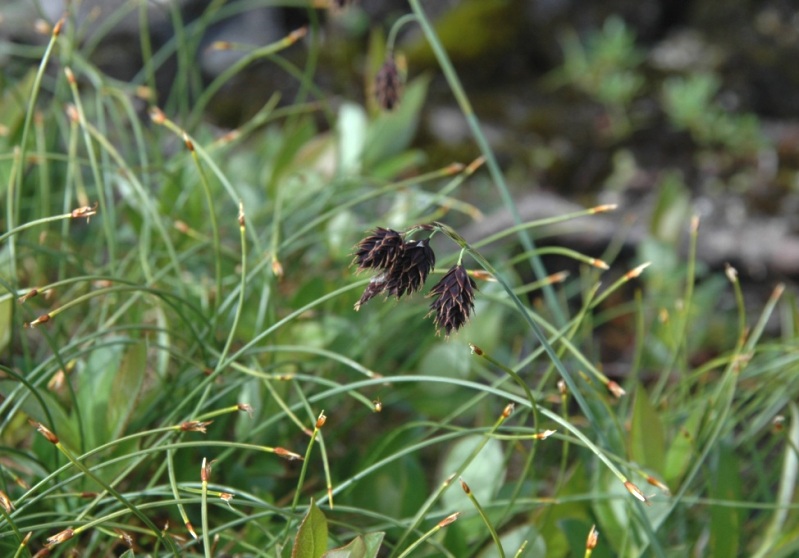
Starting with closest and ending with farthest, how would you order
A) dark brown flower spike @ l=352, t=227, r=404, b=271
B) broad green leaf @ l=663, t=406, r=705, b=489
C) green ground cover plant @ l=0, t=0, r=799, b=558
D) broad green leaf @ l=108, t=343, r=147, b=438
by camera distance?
dark brown flower spike @ l=352, t=227, r=404, b=271
green ground cover plant @ l=0, t=0, r=799, b=558
broad green leaf @ l=108, t=343, r=147, b=438
broad green leaf @ l=663, t=406, r=705, b=489

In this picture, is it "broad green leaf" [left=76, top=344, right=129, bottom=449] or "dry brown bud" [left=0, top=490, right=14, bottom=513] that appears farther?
"broad green leaf" [left=76, top=344, right=129, bottom=449]

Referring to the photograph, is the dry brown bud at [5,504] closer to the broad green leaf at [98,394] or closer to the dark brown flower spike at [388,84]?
the broad green leaf at [98,394]

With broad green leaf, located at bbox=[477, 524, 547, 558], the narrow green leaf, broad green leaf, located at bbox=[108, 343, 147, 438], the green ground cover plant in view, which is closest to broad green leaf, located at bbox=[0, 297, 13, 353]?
the green ground cover plant

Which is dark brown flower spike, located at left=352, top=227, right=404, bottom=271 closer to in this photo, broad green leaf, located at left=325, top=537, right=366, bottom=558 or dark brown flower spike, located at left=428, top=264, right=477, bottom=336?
dark brown flower spike, located at left=428, top=264, right=477, bottom=336

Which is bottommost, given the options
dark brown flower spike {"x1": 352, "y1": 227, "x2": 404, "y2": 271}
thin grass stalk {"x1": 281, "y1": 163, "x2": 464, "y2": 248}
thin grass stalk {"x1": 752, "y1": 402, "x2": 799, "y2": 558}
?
thin grass stalk {"x1": 752, "y1": 402, "x2": 799, "y2": 558}

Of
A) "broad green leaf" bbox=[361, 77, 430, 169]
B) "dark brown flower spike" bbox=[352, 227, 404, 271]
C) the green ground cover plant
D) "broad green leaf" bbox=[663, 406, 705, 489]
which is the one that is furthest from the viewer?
"broad green leaf" bbox=[361, 77, 430, 169]

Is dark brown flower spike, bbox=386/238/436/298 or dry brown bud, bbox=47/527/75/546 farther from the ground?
dark brown flower spike, bbox=386/238/436/298

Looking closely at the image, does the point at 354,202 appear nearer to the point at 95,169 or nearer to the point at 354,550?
the point at 95,169

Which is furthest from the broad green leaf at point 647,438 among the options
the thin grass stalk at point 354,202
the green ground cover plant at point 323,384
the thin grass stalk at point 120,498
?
the thin grass stalk at point 120,498
